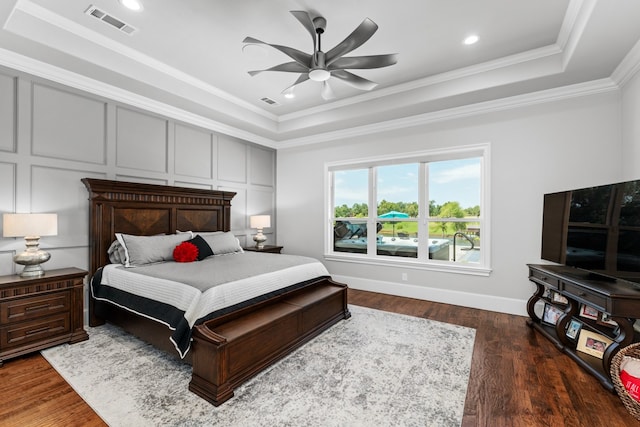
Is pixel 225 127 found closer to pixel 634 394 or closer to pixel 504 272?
pixel 504 272

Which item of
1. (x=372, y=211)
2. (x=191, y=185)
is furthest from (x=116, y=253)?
(x=372, y=211)

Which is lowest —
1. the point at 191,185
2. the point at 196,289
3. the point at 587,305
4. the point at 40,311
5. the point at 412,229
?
the point at 40,311

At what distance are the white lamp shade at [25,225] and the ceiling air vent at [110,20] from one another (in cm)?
188

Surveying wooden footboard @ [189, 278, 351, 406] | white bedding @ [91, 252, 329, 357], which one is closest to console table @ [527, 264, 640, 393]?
wooden footboard @ [189, 278, 351, 406]

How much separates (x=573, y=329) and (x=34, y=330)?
16.3ft

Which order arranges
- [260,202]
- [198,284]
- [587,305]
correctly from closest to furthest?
[198,284] < [587,305] < [260,202]

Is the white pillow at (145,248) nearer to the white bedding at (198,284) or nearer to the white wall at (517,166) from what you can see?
the white bedding at (198,284)

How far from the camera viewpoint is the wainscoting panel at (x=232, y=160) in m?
4.93

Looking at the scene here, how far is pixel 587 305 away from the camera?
2.49m

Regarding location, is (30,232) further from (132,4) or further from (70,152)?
(132,4)

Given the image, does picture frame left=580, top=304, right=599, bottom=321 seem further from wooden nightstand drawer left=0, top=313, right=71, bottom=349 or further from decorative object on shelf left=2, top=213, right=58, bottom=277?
decorative object on shelf left=2, top=213, right=58, bottom=277

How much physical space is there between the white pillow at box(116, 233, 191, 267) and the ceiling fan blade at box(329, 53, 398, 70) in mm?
2729

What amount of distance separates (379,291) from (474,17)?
3751 mm

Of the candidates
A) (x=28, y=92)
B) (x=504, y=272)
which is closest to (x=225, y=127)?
(x=28, y=92)
